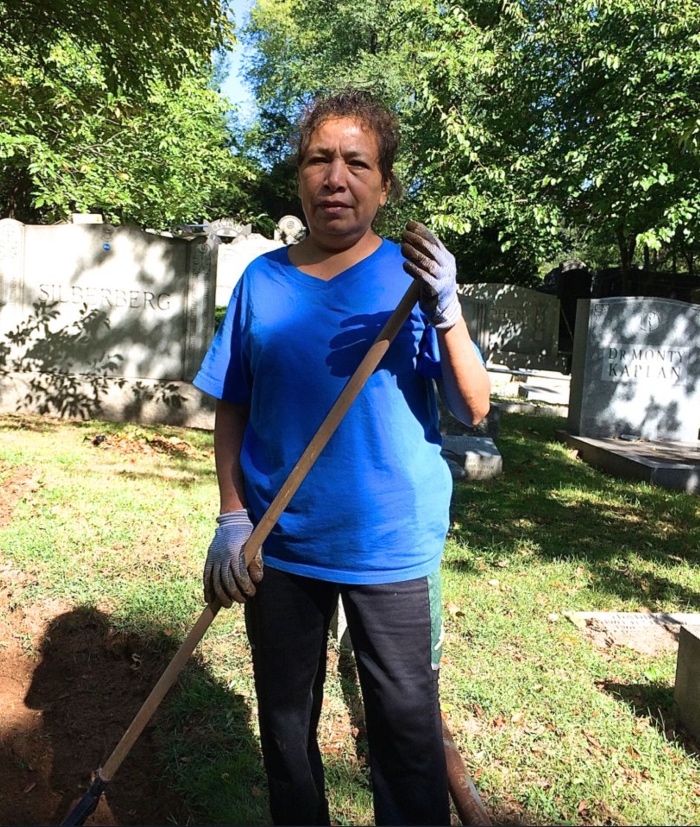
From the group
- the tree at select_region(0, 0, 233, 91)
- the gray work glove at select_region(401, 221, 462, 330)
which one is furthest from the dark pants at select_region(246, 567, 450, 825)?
the tree at select_region(0, 0, 233, 91)

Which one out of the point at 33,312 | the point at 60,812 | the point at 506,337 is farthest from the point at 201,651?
the point at 506,337

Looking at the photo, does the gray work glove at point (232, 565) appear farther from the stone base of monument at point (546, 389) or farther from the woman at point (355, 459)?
the stone base of monument at point (546, 389)

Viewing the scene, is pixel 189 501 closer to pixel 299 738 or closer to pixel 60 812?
pixel 60 812

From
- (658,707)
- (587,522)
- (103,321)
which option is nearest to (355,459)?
(658,707)

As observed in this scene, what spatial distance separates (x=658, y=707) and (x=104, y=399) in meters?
6.76

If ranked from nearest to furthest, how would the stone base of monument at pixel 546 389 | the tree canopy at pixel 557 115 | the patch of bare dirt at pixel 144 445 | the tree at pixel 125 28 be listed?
1. the tree at pixel 125 28
2. the patch of bare dirt at pixel 144 445
3. the tree canopy at pixel 557 115
4. the stone base of monument at pixel 546 389

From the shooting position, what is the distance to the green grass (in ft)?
8.80

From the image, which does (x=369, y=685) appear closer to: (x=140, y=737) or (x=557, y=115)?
(x=140, y=737)

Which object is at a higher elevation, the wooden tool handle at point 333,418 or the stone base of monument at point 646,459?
the wooden tool handle at point 333,418

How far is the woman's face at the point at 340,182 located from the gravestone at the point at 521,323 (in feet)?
54.9

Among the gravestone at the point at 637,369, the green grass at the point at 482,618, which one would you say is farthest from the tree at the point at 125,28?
the gravestone at the point at 637,369

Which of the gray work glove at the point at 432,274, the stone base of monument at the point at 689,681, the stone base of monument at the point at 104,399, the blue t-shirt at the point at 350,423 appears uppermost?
the gray work glove at the point at 432,274

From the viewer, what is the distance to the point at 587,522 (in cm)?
586

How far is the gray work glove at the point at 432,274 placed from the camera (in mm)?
1602
